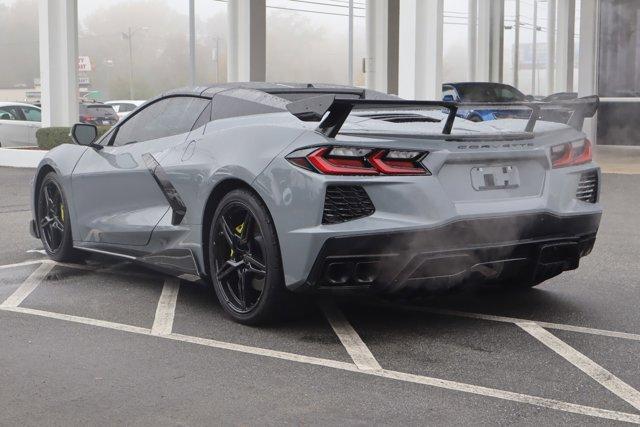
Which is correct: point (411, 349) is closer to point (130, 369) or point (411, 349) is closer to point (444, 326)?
point (444, 326)

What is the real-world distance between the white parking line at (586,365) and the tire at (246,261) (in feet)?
4.18

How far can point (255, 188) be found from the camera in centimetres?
491

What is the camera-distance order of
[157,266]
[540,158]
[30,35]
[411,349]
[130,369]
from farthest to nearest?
1. [30,35]
2. [157,266]
3. [540,158]
4. [411,349]
5. [130,369]

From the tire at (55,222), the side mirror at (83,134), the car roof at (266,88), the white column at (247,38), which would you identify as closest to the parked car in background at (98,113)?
the white column at (247,38)

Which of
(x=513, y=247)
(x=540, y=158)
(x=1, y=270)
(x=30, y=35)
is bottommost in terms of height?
A: (x=1, y=270)

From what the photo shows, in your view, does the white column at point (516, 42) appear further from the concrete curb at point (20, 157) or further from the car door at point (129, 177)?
the car door at point (129, 177)

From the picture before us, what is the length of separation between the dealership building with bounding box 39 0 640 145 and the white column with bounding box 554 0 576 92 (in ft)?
2.19

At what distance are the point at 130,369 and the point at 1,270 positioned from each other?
306cm

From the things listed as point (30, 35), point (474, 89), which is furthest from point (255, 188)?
point (30, 35)

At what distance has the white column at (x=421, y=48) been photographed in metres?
18.7

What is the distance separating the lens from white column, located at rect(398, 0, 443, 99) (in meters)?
18.7

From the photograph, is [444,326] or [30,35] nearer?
[444,326]

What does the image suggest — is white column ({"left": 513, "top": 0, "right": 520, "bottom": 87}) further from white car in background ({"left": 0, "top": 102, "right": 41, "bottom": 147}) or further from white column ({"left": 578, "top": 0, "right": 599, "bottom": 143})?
white car in background ({"left": 0, "top": 102, "right": 41, "bottom": 147})

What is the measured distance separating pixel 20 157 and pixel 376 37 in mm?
13436
